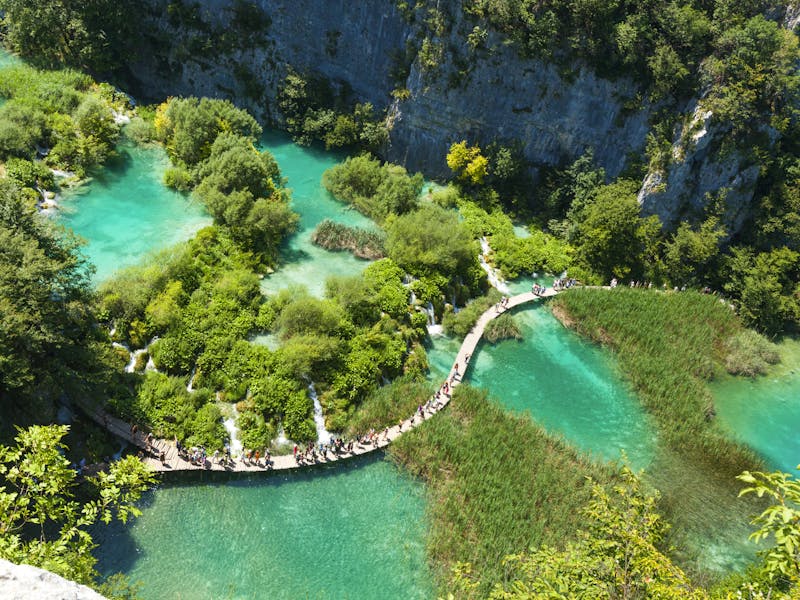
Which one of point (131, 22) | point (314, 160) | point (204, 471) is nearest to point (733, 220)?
point (314, 160)

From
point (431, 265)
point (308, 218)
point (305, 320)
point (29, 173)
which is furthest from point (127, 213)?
point (431, 265)

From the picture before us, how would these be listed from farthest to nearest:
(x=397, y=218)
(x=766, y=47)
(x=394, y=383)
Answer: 1. (x=397, y=218)
2. (x=766, y=47)
3. (x=394, y=383)

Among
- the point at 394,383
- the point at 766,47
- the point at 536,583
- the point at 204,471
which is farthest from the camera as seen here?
the point at 766,47

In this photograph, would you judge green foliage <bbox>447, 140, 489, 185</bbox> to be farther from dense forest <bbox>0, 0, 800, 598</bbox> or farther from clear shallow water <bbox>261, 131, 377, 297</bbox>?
clear shallow water <bbox>261, 131, 377, 297</bbox>

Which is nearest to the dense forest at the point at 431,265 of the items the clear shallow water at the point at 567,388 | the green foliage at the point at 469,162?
the green foliage at the point at 469,162

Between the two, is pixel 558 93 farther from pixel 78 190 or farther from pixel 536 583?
pixel 536 583

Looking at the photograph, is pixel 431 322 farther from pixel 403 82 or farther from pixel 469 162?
pixel 403 82

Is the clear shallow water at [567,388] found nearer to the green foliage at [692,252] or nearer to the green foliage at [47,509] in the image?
the green foliage at [692,252]
